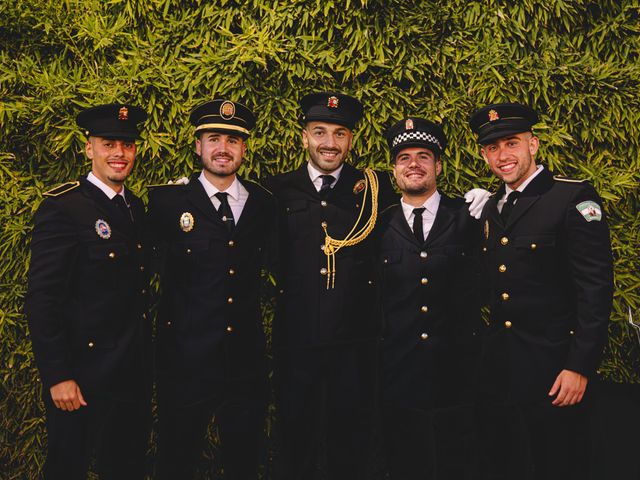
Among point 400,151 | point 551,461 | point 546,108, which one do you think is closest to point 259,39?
point 400,151

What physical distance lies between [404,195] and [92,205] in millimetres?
1861

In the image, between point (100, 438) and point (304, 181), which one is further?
point (304, 181)

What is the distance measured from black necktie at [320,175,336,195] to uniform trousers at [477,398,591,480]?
163 centimetres

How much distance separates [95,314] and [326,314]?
1.30 metres

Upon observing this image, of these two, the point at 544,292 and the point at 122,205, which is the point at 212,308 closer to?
the point at 122,205

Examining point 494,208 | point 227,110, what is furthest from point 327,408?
point 227,110

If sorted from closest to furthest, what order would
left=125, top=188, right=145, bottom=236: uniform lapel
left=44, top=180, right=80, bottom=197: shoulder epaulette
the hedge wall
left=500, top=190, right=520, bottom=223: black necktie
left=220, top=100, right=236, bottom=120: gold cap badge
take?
left=44, top=180, right=80, bottom=197: shoulder epaulette
left=500, top=190, right=520, bottom=223: black necktie
left=125, top=188, right=145, bottom=236: uniform lapel
left=220, top=100, right=236, bottom=120: gold cap badge
the hedge wall

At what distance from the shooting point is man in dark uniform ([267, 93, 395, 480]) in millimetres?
2994

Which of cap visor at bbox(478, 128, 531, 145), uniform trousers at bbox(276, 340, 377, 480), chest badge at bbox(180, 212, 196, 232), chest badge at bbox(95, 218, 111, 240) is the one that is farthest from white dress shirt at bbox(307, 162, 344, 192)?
chest badge at bbox(95, 218, 111, 240)

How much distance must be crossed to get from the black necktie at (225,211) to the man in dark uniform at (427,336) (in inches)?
37.9

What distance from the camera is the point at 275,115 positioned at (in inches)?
149

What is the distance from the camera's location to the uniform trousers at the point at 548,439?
2.61 m

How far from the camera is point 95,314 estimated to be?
271 cm

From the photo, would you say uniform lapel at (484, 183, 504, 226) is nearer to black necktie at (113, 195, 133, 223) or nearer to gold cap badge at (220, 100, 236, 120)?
gold cap badge at (220, 100, 236, 120)
